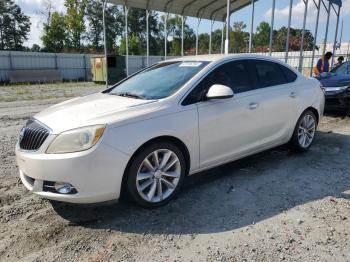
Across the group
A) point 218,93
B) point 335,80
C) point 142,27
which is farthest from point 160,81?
point 142,27

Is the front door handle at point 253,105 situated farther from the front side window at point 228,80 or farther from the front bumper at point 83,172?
the front bumper at point 83,172

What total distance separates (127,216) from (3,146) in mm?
3745

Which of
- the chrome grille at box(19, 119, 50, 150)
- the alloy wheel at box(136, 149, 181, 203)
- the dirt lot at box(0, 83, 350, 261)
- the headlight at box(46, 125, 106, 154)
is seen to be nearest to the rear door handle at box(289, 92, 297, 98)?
the dirt lot at box(0, 83, 350, 261)

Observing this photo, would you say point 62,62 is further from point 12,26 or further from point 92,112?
point 12,26

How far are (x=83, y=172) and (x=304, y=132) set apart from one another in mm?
3828

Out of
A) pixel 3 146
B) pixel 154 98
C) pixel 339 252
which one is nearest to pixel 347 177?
pixel 339 252

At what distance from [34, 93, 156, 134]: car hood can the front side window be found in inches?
21.5

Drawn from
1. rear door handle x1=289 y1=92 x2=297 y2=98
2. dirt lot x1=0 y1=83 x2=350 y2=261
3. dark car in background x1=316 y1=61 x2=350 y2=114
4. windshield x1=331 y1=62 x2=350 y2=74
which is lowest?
dirt lot x1=0 y1=83 x2=350 y2=261

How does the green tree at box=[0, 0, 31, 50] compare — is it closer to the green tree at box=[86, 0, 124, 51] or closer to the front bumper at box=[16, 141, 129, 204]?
the green tree at box=[86, 0, 124, 51]

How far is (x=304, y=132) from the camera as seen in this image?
5375 mm

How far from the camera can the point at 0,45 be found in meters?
55.5

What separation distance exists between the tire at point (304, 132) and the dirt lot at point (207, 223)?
2.38ft

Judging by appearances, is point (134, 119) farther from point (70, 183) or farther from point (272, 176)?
point (272, 176)

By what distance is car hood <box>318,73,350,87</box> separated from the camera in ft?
27.6
